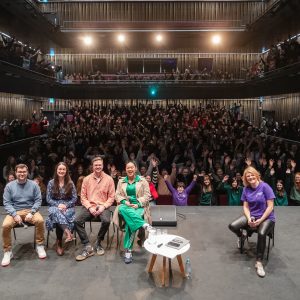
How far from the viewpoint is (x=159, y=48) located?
22344mm

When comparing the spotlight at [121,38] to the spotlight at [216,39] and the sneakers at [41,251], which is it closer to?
the spotlight at [216,39]

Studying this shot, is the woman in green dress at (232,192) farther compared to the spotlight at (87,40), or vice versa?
the spotlight at (87,40)

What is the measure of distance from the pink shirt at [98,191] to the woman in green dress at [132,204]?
0.12 meters

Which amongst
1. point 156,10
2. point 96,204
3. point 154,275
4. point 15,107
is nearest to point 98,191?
point 96,204

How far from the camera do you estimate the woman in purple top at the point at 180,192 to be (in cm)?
721

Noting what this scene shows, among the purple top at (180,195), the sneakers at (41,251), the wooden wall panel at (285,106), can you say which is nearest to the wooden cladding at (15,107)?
the purple top at (180,195)

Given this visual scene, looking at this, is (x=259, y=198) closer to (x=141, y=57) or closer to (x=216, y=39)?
(x=216, y=39)

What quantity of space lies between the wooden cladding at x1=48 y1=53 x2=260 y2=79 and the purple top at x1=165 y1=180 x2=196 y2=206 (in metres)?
16.0

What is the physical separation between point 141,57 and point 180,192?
1633cm

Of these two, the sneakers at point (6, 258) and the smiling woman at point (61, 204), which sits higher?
the smiling woman at point (61, 204)

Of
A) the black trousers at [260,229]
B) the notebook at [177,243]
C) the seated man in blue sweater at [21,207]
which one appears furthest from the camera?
the seated man in blue sweater at [21,207]

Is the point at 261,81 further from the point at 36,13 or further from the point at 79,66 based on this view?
the point at 79,66

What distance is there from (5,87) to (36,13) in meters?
5.00

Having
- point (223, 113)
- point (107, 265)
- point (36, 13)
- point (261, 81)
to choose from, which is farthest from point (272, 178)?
point (36, 13)
